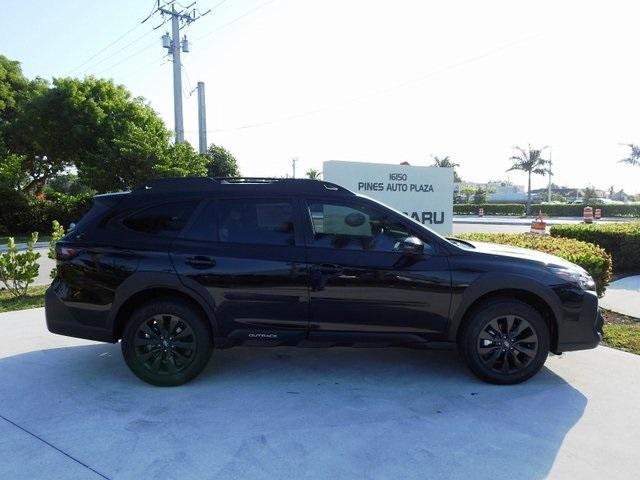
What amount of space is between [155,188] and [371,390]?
2501 millimetres

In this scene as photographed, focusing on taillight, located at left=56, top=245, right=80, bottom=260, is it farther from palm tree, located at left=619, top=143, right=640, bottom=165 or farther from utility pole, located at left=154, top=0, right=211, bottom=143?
palm tree, located at left=619, top=143, right=640, bottom=165

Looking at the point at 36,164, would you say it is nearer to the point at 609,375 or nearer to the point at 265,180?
the point at 265,180

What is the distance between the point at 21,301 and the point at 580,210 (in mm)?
44549

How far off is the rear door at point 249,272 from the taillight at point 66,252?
2.75 feet

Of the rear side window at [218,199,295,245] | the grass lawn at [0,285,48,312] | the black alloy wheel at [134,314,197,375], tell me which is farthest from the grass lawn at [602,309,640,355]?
the grass lawn at [0,285,48,312]

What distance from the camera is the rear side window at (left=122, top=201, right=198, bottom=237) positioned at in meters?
4.21

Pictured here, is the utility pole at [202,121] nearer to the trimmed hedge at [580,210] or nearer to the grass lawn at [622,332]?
the grass lawn at [622,332]

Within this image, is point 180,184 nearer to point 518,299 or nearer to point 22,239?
point 518,299

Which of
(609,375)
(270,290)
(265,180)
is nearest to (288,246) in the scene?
(270,290)

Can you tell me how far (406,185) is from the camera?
30.7 feet

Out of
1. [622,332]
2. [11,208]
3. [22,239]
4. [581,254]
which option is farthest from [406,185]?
[11,208]

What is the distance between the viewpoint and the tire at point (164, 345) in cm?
412

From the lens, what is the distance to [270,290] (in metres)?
4.06

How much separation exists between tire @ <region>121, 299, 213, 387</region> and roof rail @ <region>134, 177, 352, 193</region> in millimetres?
982
